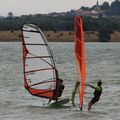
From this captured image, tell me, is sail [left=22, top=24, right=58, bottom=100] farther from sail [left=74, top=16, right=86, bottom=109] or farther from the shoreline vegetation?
the shoreline vegetation

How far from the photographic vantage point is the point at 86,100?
24.2 meters

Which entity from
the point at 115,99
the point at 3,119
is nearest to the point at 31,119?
the point at 3,119

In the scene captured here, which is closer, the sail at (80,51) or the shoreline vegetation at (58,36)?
the sail at (80,51)

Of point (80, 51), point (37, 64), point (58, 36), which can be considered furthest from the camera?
point (58, 36)

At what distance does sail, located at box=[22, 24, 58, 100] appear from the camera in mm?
21812

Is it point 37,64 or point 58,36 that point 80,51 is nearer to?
point 37,64

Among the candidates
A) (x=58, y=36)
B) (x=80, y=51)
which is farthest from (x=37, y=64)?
(x=58, y=36)

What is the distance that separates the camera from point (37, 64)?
22.0m

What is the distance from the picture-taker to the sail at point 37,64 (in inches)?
859

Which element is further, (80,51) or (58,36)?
(58,36)

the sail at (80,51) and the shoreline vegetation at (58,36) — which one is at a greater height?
the sail at (80,51)

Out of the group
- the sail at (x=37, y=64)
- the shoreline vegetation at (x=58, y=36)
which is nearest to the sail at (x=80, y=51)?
the sail at (x=37, y=64)

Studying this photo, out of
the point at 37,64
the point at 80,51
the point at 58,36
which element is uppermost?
the point at 80,51

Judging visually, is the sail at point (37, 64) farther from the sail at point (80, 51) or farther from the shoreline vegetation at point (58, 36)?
the shoreline vegetation at point (58, 36)
